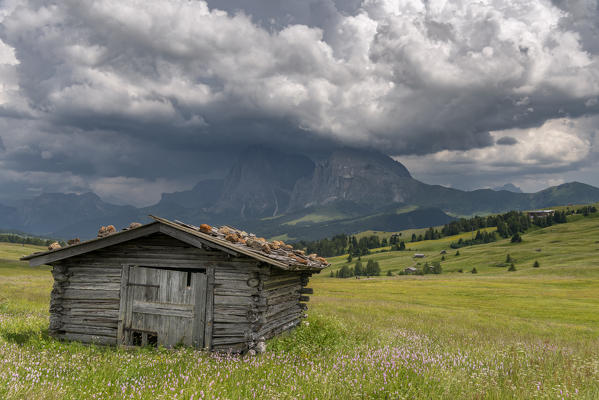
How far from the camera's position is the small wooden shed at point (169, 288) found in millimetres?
12148

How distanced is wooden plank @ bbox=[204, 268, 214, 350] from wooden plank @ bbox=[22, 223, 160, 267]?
91.7 inches

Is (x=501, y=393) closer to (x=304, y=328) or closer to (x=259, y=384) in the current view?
(x=259, y=384)

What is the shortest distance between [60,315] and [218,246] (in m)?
7.23

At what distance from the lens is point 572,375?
8.00 m

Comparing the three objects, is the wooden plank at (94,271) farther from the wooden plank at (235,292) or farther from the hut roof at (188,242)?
the wooden plank at (235,292)

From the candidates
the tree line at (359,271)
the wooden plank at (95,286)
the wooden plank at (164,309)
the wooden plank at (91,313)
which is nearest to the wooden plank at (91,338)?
the wooden plank at (91,313)

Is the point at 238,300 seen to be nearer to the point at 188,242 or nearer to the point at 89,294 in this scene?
the point at 188,242

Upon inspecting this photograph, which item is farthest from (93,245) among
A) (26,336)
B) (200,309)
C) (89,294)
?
(200,309)

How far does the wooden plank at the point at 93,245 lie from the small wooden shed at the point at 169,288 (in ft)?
0.10

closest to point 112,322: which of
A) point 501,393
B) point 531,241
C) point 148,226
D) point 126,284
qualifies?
point 126,284

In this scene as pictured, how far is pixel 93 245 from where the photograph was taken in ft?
42.5

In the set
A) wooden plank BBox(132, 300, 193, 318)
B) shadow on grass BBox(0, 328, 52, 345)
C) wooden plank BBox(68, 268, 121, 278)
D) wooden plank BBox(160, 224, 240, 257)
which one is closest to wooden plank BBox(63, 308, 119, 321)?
wooden plank BBox(132, 300, 193, 318)

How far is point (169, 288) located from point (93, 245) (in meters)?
3.12

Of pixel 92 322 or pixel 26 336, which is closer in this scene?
pixel 26 336
